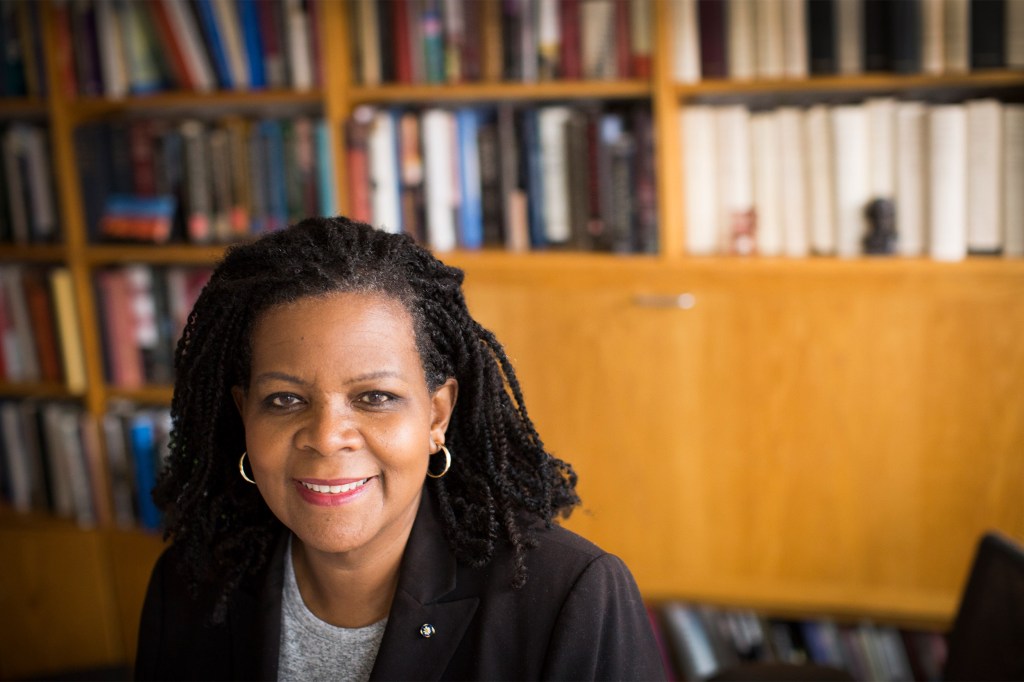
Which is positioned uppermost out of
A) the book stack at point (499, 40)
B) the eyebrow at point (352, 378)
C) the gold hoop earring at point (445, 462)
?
the book stack at point (499, 40)

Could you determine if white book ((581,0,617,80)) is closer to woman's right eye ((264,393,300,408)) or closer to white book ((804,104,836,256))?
white book ((804,104,836,256))

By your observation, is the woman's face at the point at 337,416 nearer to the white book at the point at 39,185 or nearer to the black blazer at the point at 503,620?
the black blazer at the point at 503,620

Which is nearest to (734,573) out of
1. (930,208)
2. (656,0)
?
(930,208)

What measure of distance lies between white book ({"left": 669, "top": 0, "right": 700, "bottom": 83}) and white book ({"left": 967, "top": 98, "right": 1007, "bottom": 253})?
594mm

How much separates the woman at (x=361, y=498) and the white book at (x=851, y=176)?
1.23m

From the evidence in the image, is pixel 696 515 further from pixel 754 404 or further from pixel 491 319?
pixel 491 319

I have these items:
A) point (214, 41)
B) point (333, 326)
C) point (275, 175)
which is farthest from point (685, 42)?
point (333, 326)

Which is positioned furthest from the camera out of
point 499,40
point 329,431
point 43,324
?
point 43,324

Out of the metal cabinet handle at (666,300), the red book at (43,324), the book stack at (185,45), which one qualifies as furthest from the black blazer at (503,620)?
the red book at (43,324)

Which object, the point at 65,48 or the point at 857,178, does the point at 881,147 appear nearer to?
the point at 857,178

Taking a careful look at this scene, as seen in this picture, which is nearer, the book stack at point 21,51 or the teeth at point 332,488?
the teeth at point 332,488

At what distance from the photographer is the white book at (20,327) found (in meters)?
3.08

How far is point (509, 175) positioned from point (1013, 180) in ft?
3.70

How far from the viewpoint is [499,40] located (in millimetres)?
2627
